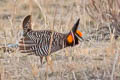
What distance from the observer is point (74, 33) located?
546cm

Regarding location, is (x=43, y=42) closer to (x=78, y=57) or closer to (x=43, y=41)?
(x=43, y=41)

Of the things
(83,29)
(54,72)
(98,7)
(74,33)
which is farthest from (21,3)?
(54,72)

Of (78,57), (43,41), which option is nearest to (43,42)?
(43,41)

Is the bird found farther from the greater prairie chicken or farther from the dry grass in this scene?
the dry grass

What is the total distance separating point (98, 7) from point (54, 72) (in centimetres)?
192

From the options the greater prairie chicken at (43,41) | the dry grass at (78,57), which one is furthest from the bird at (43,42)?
the dry grass at (78,57)

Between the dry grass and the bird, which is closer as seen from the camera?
the dry grass

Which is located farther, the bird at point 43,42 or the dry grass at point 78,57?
the bird at point 43,42

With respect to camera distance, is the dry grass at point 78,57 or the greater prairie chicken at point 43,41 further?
the greater prairie chicken at point 43,41

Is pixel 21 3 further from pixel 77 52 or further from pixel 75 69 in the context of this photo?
pixel 75 69

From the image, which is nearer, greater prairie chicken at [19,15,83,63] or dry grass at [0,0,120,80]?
→ dry grass at [0,0,120,80]

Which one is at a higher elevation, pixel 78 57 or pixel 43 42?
pixel 43 42

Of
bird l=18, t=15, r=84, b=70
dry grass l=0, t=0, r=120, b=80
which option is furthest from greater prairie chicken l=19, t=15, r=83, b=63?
dry grass l=0, t=0, r=120, b=80

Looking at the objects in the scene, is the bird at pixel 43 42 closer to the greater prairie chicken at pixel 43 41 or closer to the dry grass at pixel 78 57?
the greater prairie chicken at pixel 43 41
